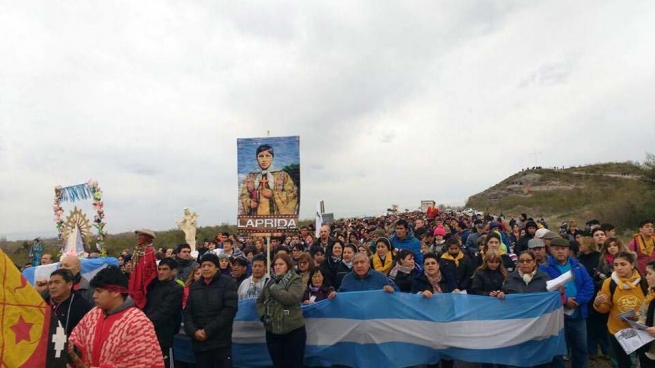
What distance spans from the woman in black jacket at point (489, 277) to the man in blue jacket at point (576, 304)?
0.66 meters

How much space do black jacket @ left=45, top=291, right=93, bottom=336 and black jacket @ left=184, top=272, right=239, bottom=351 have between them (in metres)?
1.16

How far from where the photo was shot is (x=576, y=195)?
62719mm

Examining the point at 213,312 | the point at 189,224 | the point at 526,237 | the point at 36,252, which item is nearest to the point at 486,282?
the point at 213,312

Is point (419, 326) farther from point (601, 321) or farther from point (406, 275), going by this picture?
point (601, 321)

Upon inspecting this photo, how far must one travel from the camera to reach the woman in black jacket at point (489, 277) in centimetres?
615

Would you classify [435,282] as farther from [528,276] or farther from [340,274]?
[340,274]

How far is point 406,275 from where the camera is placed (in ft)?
20.8

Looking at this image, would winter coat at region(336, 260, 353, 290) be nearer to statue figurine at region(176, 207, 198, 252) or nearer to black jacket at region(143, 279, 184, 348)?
black jacket at region(143, 279, 184, 348)

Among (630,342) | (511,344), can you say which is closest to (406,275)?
(511,344)

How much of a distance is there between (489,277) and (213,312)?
3.78 meters

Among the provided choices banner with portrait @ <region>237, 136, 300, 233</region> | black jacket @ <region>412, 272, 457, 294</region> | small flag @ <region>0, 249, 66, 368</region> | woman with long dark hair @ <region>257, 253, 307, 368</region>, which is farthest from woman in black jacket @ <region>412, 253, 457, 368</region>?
small flag @ <region>0, 249, 66, 368</region>

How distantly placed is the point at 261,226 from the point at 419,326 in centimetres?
323

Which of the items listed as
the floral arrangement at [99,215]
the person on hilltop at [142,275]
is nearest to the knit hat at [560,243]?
the person on hilltop at [142,275]

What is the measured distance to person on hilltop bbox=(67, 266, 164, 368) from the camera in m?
3.05
